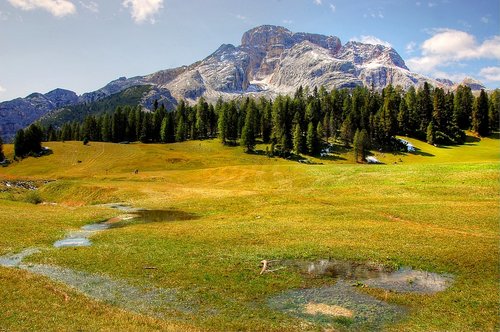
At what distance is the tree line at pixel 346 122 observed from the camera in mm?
152875

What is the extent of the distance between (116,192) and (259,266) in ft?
172

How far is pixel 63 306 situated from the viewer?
64.9 feet

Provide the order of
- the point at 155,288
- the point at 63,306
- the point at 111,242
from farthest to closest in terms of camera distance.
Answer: the point at 111,242, the point at 155,288, the point at 63,306

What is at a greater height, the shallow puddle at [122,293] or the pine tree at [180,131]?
the pine tree at [180,131]

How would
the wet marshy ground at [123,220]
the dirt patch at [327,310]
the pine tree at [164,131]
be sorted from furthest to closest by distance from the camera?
the pine tree at [164,131] → the wet marshy ground at [123,220] → the dirt patch at [327,310]

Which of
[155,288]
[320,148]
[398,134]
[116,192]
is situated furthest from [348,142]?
[155,288]

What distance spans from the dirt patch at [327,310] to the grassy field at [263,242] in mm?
1824

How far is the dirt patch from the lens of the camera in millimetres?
19688

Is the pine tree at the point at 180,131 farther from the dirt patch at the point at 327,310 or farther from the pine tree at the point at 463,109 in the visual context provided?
the dirt patch at the point at 327,310

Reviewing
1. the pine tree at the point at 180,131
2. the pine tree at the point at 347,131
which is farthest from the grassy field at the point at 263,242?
the pine tree at the point at 180,131

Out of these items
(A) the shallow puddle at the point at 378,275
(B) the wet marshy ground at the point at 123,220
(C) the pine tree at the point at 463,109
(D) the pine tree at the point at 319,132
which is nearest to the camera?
(A) the shallow puddle at the point at 378,275

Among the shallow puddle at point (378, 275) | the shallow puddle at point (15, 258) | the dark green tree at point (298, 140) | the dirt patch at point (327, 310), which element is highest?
the dark green tree at point (298, 140)

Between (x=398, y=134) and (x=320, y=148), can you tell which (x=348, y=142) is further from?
(x=398, y=134)

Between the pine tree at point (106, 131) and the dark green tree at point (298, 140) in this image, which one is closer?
the dark green tree at point (298, 140)
